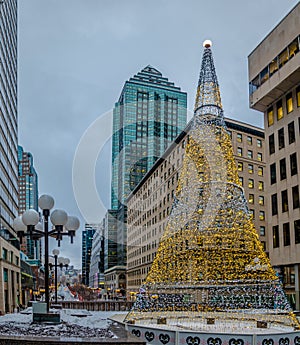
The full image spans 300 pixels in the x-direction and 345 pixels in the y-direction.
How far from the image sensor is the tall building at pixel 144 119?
4888 cm

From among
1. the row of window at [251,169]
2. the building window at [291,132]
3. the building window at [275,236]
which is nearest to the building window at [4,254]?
the building window at [275,236]

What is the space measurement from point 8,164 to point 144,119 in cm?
1709

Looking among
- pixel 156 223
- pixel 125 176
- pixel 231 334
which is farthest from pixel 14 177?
pixel 231 334

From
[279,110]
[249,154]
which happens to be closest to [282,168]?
[279,110]

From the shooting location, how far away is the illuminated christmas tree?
21500 mm

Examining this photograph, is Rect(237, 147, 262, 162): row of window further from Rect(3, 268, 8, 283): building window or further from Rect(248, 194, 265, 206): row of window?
Rect(3, 268, 8, 283): building window

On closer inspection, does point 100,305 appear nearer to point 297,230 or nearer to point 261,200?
point 297,230

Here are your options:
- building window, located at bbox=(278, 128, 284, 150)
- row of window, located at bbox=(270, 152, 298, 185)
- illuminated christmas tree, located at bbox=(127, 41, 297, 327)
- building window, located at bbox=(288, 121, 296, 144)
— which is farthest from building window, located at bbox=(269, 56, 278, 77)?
illuminated christmas tree, located at bbox=(127, 41, 297, 327)

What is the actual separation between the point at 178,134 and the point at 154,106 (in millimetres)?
29265

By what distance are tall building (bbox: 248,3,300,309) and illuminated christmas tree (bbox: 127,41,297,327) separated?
16.2 m

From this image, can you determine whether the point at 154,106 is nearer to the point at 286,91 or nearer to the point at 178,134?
the point at 286,91

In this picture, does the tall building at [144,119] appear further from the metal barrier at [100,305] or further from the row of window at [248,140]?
the metal barrier at [100,305]

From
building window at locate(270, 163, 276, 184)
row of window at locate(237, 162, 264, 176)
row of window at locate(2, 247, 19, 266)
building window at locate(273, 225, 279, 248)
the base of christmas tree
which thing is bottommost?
the base of christmas tree

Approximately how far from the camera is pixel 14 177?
6259 centimetres
